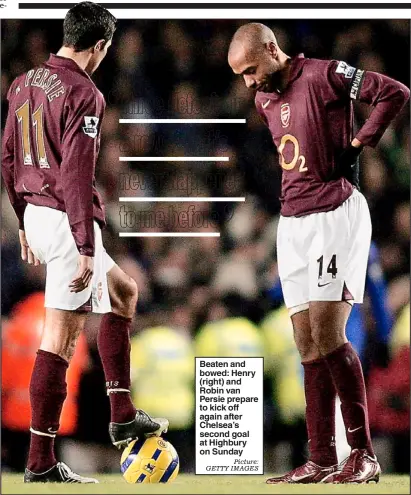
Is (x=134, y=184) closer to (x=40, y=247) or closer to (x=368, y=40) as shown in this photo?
(x=40, y=247)

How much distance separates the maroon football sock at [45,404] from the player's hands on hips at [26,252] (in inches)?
16.1

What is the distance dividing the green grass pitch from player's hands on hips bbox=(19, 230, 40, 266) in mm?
928

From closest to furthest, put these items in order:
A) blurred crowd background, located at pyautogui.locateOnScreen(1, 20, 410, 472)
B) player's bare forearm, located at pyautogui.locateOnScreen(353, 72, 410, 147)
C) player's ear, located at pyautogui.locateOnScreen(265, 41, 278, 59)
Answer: player's bare forearm, located at pyautogui.locateOnScreen(353, 72, 410, 147), player's ear, located at pyautogui.locateOnScreen(265, 41, 278, 59), blurred crowd background, located at pyautogui.locateOnScreen(1, 20, 410, 472)

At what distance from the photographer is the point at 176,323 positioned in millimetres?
4262

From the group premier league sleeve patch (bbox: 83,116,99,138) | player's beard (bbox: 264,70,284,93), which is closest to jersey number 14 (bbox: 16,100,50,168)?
premier league sleeve patch (bbox: 83,116,99,138)

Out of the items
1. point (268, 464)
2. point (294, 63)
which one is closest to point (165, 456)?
point (268, 464)

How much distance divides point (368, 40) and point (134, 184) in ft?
3.99

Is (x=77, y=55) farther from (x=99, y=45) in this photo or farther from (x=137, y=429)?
(x=137, y=429)

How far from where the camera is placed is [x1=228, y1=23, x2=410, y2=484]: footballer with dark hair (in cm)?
405

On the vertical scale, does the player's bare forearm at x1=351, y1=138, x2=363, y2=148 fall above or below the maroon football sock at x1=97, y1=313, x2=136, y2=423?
above

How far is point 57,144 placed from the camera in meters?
4.02

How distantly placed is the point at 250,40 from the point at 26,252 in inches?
53.1

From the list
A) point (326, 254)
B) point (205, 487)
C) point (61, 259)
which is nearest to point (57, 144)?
point (61, 259)

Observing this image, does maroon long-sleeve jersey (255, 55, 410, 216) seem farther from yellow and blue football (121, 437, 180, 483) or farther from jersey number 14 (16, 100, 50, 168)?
yellow and blue football (121, 437, 180, 483)
